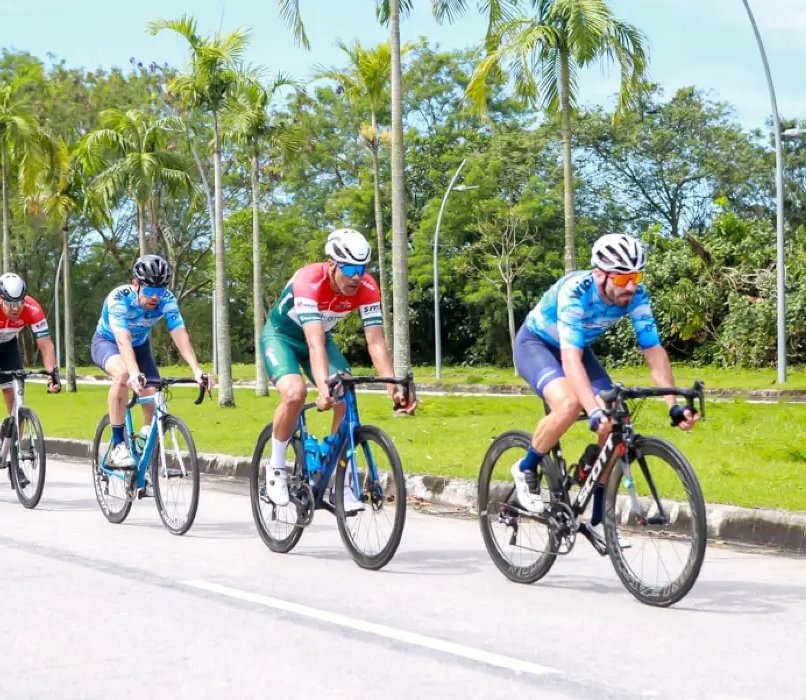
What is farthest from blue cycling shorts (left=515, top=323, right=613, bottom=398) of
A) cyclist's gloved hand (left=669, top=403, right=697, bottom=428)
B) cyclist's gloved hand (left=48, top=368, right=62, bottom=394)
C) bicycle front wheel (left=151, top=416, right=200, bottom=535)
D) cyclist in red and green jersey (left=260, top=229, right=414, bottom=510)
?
cyclist's gloved hand (left=48, top=368, right=62, bottom=394)

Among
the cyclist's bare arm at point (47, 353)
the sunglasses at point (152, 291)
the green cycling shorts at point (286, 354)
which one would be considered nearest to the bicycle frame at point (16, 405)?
the cyclist's bare arm at point (47, 353)

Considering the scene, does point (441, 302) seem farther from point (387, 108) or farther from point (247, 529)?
point (247, 529)

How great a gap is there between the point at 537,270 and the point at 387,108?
9.33 metres

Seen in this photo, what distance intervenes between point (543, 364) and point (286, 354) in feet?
6.22

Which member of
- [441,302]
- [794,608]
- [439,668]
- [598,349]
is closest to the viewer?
[439,668]

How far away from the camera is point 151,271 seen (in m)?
9.01

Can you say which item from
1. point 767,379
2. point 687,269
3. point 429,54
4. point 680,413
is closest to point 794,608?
point 680,413

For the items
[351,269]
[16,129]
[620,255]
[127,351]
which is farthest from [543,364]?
[16,129]

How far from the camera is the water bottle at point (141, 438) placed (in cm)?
942

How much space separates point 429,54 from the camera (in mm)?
55688

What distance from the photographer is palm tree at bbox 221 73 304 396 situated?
2725 centimetres

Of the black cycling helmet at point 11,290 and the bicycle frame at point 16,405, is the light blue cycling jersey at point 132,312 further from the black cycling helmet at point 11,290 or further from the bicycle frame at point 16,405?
the bicycle frame at point 16,405

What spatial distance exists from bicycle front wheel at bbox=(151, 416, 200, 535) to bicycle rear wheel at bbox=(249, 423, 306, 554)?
60 cm

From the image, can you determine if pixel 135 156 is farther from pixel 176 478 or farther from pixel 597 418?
pixel 597 418
